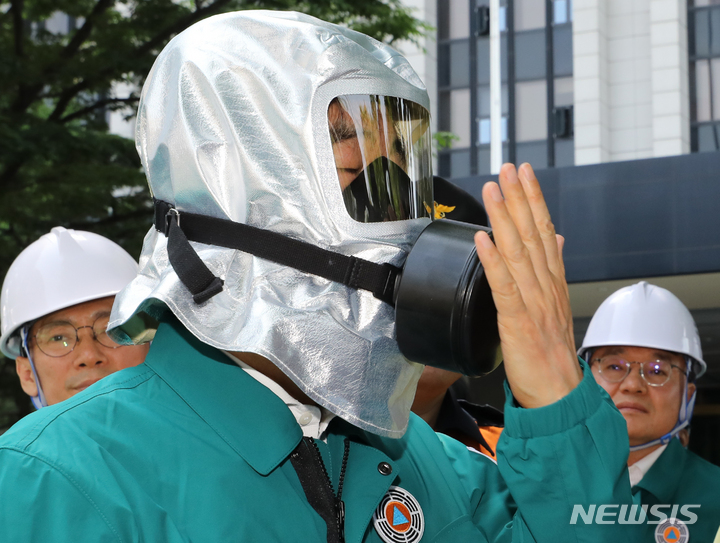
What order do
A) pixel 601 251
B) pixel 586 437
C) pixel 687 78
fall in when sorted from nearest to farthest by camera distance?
pixel 586 437 → pixel 601 251 → pixel 687 78

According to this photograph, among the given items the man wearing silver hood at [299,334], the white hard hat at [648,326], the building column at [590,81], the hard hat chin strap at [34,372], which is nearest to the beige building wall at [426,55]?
the building column at [590,81]

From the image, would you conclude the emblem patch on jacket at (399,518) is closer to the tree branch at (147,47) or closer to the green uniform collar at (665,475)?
the green uniform collar at (665,475)

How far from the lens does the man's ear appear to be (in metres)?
3.74

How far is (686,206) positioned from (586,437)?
23.9 feet

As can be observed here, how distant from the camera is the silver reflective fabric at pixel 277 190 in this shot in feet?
5.34

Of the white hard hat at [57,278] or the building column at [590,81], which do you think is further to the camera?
the building column at [590,81]

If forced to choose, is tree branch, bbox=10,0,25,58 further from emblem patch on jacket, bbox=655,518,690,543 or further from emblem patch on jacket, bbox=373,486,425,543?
emblem patch on jacket, bbox=373,486,425,543

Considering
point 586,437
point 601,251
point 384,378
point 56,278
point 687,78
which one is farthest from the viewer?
point 687,78

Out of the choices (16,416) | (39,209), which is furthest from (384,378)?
(16,416)

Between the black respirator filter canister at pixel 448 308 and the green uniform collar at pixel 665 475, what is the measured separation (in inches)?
97.1

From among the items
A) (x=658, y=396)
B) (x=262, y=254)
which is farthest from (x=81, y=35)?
(x=262, y=254)

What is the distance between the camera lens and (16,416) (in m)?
9.11

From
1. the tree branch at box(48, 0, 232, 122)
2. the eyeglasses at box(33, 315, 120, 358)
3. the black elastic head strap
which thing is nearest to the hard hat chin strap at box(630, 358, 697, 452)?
the eyeglasses at box(33, 315, 120, 358)

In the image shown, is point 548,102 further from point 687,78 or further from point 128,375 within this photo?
point 128,375
